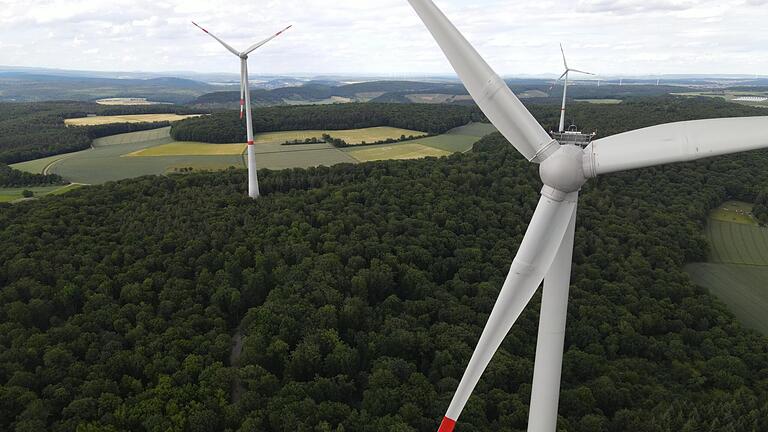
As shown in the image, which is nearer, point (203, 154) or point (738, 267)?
point (738, 267)

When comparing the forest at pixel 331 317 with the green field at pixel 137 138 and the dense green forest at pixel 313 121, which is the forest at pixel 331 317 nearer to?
the dense green forest at pixel 313 121

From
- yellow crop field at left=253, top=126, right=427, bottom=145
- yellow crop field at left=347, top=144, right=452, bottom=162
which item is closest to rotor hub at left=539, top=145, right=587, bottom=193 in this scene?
yellow crop field at left=347, top=144, right=452, bottom=162

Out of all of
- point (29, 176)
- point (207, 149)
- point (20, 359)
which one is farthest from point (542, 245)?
point (207, 149)

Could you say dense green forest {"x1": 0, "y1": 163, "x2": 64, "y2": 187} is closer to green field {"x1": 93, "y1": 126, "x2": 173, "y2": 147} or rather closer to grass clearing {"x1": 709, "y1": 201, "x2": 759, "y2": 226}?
green field {"x1": 93, "y1": 126, "x2": 173, "y2": 147}

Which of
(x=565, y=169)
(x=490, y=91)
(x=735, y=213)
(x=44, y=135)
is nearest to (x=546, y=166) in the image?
(x=565, y=169)

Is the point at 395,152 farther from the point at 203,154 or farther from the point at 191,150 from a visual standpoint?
the point at 191,150

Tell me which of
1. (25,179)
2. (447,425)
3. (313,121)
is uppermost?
(313,121)

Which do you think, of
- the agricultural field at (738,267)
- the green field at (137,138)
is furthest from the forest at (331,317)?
the green field at (137,138)
